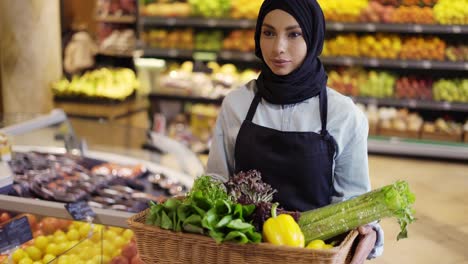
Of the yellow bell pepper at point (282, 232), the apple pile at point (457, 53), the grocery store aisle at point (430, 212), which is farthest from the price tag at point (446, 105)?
the yellow bell pepper at point (282, 232)

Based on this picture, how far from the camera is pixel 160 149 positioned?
4.78 m

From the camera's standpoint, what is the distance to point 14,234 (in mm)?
2752

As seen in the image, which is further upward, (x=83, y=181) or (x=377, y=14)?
(x=377, y=14)

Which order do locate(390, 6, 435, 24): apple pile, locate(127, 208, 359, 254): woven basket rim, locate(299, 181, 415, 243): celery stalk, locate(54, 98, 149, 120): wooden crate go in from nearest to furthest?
locate(127, 208, 359, 254): woven basket rim < locate(299, 181, 415, 243): celery stalk < locate(390, 6, 435, 24): apple pile < locate(54, 98, 149, 120): wooden crate

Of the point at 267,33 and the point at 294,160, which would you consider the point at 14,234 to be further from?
the point at 267,33

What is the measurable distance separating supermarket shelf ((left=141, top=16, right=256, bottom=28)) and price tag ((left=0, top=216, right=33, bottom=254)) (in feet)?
17.7

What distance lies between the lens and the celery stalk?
1.78 meters

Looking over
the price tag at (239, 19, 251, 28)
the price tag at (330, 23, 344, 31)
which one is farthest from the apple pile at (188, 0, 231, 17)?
the price tag at (330, 23, 344, 31)

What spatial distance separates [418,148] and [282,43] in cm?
597

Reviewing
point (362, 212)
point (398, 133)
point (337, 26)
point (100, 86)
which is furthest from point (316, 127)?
point (100, 86)

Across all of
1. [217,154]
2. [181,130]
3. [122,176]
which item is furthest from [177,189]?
[181,130]

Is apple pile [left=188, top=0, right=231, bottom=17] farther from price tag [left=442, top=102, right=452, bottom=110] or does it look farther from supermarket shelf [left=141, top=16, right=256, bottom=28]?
price tag [left=442, top=102, right=452, bottom=110]

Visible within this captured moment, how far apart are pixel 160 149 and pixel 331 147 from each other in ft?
9.25

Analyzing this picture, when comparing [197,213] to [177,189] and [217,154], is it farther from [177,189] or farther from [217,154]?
[177,189]
